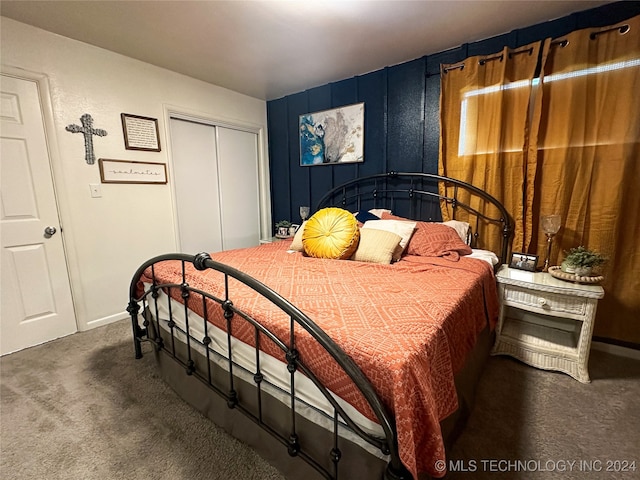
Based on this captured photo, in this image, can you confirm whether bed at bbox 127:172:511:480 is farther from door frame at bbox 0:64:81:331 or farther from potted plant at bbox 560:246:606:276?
door frame at bbox 0:64:81:331

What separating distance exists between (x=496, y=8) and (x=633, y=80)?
93cm

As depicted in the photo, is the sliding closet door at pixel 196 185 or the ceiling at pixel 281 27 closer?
the ceiling at pixel 281 27

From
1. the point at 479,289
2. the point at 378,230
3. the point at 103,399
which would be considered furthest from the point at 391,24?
the point at 103,399

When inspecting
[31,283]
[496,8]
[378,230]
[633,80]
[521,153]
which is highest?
[496,8]

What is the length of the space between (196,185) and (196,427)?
251 cm

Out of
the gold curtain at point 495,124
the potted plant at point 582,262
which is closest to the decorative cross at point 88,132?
the gold curtain at point 495,124

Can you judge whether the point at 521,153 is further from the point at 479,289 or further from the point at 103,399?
the point at 103,399

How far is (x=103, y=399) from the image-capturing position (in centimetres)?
168

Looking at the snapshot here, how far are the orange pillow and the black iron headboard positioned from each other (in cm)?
33

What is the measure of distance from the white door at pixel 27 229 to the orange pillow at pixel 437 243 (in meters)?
2.82

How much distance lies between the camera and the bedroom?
7.29 feet

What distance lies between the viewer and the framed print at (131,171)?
2535 mm

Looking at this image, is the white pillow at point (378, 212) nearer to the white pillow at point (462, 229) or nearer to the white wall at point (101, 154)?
the white pillow at point (462, 229)

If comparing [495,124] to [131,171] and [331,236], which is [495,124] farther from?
[131,171]
